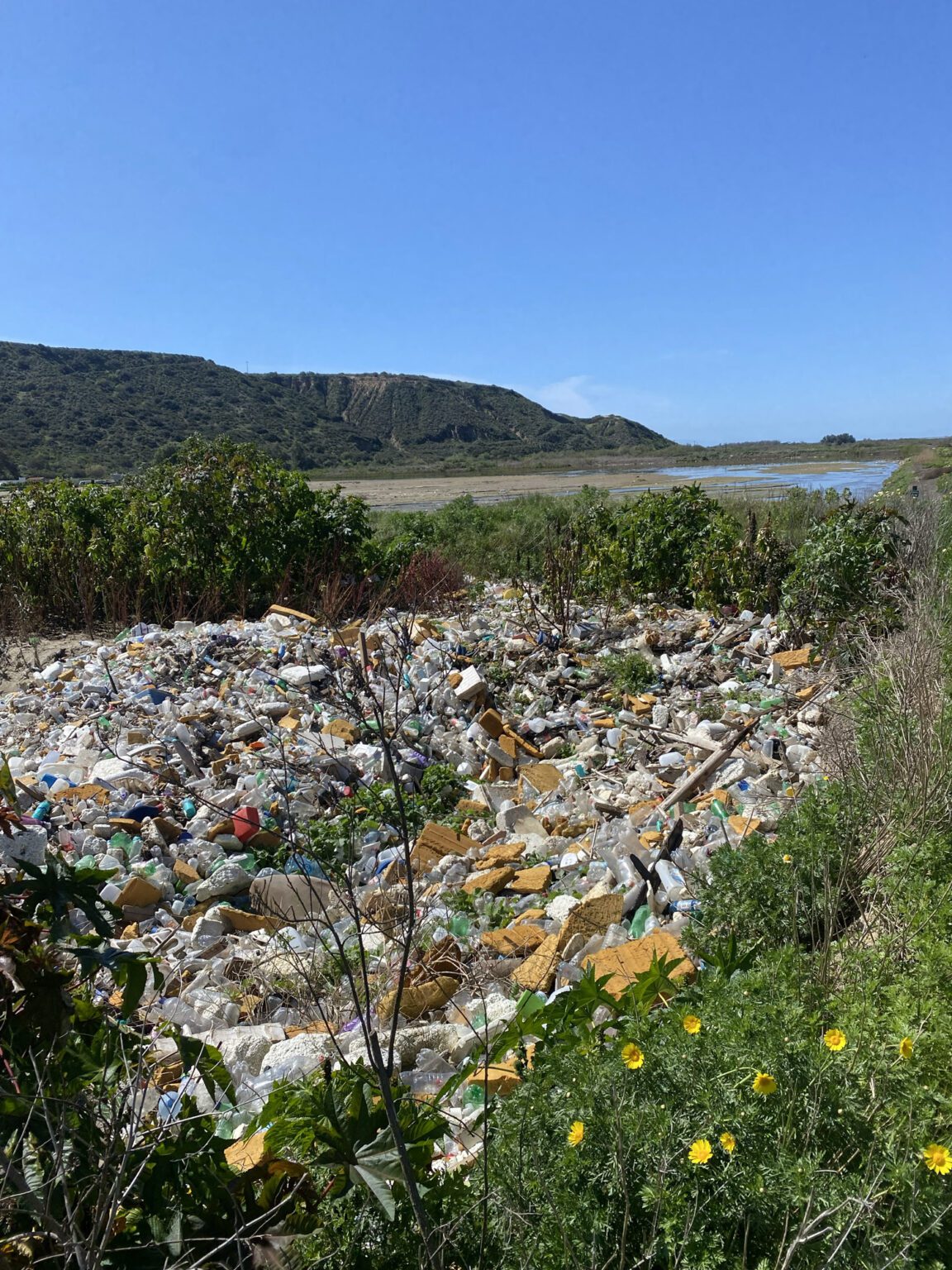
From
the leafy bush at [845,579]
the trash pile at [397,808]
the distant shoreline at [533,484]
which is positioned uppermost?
the distant shoreline at [533,484]

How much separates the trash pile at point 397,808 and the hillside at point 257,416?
141 feet

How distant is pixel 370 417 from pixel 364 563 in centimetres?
10153

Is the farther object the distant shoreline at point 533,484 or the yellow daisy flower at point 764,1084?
the distant shoreline at point 533,484

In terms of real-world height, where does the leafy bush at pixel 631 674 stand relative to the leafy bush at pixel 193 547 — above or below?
below

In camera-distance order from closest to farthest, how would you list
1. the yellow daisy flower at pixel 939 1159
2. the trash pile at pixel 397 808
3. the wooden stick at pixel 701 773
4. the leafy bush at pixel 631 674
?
the yellow daisy flower at pixel 939 1159, the trash pile at pixel 397 808, the wooden stick at pixel 701 773, the leafy bush at pixel 631 674

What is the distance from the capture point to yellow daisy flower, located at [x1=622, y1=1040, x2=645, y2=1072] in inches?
72.2

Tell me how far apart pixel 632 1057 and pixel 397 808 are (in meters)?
0.75

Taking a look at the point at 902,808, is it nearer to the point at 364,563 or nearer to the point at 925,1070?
the point at 925,1070

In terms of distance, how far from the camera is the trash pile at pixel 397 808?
294 cm

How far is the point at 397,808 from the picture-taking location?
65.4 inches

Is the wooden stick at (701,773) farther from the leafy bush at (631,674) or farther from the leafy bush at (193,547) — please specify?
the leafy bush at (193,547)

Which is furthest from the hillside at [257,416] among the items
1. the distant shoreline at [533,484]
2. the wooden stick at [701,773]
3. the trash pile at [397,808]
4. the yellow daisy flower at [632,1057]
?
the yellow daisy flower at [632,1057]

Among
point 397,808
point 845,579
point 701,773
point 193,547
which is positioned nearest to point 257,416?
point 193,547

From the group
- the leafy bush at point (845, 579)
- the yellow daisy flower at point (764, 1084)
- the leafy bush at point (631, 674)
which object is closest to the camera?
the yellow daisy flower at point (764, 1084)
